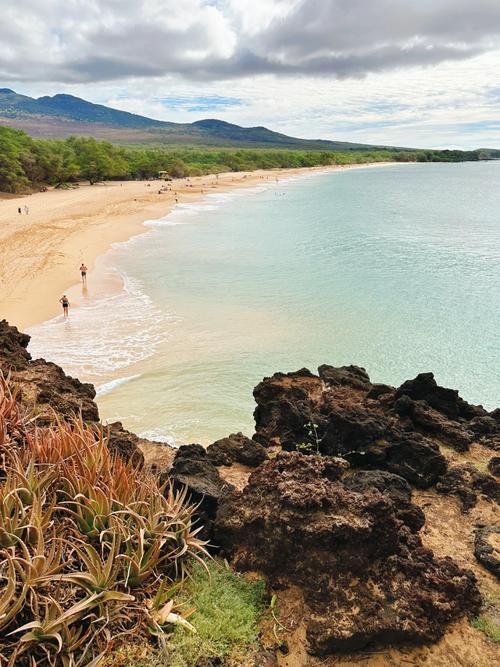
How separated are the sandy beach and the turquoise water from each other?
1705 mm

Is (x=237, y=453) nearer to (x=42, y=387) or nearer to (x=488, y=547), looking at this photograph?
(x=42, y=387)

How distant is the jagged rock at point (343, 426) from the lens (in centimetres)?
650

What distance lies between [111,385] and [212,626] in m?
8.93

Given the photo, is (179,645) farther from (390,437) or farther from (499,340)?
(499,340)

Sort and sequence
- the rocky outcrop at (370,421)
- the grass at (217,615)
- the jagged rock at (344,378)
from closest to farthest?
the grass at (217,615), the rocky outcrop at (370,421), the jagged rock at (344,378)

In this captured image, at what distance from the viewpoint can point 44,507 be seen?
4238mm

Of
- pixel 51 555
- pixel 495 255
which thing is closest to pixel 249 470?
pixel 51 555

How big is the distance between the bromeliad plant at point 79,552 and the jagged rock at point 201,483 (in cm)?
20

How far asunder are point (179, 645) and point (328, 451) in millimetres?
3723

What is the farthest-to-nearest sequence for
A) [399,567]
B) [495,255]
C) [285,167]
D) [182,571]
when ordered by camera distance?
[285,167], [495,255], [399,567], [182,571]

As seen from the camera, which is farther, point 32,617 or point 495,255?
point 495,255

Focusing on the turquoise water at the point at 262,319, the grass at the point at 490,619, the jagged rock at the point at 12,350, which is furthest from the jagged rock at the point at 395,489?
the jagged rock at the point at 12,350

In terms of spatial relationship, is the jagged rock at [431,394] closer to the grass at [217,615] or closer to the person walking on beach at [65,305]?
the grass at [217,615]

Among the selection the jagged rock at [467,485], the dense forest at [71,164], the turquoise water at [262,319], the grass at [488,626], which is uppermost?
the dense forest at [71,164]
